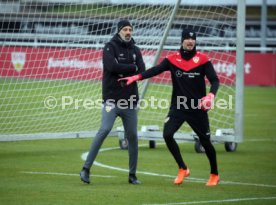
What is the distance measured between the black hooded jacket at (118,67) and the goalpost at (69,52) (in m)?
3.72

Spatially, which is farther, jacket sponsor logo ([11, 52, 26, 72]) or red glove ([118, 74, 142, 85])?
jacket sponsor logo ([11, 52, 26, 72])

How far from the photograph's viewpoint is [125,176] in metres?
12.8

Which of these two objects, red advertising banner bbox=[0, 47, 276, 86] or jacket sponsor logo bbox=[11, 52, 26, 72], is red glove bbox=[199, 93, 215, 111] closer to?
jacket sponsor logo bbox=[11, 52, 26, 72]

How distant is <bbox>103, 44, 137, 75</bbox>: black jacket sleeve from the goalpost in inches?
146

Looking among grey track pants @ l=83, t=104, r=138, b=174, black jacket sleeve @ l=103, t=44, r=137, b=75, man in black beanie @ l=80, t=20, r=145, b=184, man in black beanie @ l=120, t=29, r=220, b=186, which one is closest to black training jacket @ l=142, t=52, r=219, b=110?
man in black beanie @ l=120, t=29, r=220, b=186

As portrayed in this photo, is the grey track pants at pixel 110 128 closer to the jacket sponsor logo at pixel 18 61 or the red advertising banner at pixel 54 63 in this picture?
the jacket sponsor logo at pixel 18 61

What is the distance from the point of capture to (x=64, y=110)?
19.4 meters

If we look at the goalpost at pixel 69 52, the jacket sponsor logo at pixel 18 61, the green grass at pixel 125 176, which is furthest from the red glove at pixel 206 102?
the jacket sponsor logo at pixel 18 61

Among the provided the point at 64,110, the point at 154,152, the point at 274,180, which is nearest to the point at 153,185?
the point at 274,180

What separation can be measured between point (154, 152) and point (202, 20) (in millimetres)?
3456

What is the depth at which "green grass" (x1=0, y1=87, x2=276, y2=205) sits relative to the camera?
10.5m

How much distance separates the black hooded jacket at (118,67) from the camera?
11836 mm

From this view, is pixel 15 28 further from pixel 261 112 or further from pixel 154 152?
pixel 261 112


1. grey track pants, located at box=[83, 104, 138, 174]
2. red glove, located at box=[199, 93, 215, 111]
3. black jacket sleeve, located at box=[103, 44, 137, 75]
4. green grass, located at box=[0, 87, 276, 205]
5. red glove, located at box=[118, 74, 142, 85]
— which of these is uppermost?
black jacket sleeve, located at box=[103, 44, 137, 75]
